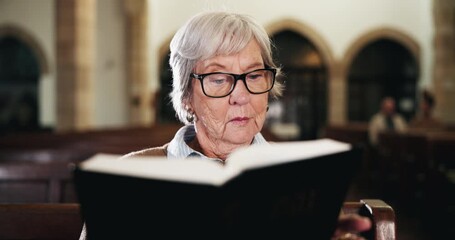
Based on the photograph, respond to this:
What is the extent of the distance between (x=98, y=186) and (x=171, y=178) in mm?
115

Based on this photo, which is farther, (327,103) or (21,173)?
(327,103)

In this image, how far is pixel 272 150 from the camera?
0.73 m

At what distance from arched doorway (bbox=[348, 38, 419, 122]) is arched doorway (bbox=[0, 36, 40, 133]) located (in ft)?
24.5

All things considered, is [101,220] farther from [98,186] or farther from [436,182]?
[436,182]

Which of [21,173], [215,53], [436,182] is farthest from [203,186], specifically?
[436,182]

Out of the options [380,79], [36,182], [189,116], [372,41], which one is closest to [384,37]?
[372,41]

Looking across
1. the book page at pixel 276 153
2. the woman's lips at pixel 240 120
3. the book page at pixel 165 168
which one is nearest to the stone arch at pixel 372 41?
the woman's lips at pixel 240 120

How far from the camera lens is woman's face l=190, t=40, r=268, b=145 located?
1246mm

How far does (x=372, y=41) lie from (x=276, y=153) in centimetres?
1317

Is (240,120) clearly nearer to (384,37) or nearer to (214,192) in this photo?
(214,192)

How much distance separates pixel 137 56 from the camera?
11641 millimetres

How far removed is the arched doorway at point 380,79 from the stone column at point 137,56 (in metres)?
5.08

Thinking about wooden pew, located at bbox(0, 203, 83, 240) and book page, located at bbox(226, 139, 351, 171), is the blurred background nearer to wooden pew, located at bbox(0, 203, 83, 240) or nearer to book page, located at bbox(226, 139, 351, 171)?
wooden pew, located at bbox(0, 203, 83, 240)

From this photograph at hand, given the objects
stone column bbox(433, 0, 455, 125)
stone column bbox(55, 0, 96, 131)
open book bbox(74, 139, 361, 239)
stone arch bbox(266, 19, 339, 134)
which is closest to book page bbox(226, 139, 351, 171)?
open book bbox(74, 139, 361, 239)
